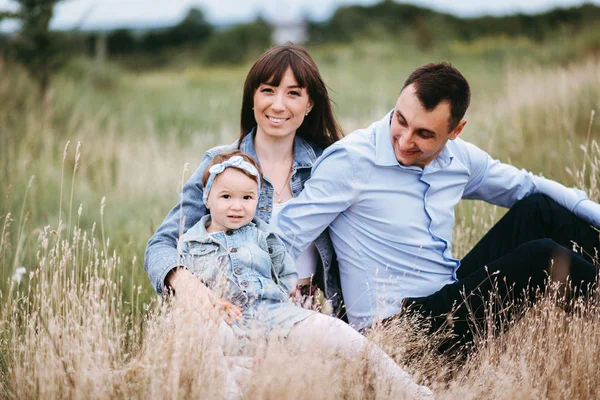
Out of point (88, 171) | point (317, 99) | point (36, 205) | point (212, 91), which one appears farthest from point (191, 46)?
point (317, 99)

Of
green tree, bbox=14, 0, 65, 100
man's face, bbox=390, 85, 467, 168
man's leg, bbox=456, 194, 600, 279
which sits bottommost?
man's leg, bbox=456, 194, 600, 279

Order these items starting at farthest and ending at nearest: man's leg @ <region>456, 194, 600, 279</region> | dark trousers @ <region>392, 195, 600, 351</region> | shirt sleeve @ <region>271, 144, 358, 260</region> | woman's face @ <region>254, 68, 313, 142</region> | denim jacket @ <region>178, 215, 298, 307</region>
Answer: man's leg @ <region>456, 194, 600, 279</region>, woman's face @ <region>254, 68, 313, 142</region>, shirt sleeve @ <region>271, 144, 358, 260</region>, dark trousers @ <region>392, 195, 600, 351</region>, denim jacket @ <region>178, 215, 298, 307</region>

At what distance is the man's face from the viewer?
305 cm

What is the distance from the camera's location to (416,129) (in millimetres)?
3088

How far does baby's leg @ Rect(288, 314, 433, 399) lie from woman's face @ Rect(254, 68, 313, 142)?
1142 mm

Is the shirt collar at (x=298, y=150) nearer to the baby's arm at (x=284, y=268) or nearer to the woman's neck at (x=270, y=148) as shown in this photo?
the woman's neck at (x=270, y=148)

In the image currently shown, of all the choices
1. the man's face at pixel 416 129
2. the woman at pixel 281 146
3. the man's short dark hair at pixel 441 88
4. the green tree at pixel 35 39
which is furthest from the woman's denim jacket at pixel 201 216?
the green tree at pixel 35 39

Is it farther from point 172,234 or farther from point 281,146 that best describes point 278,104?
point 172,234

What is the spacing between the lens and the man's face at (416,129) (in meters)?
3.05

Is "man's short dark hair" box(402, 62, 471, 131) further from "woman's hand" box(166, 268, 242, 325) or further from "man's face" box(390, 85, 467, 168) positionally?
"woman's hand" box(166, 268, 242, 325)

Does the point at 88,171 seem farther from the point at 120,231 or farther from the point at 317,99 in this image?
the point at 317,99

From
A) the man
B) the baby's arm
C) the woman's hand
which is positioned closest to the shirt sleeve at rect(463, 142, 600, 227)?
the man

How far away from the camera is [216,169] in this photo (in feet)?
9.75

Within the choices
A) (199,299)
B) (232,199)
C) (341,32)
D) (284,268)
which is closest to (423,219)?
(284,268)
